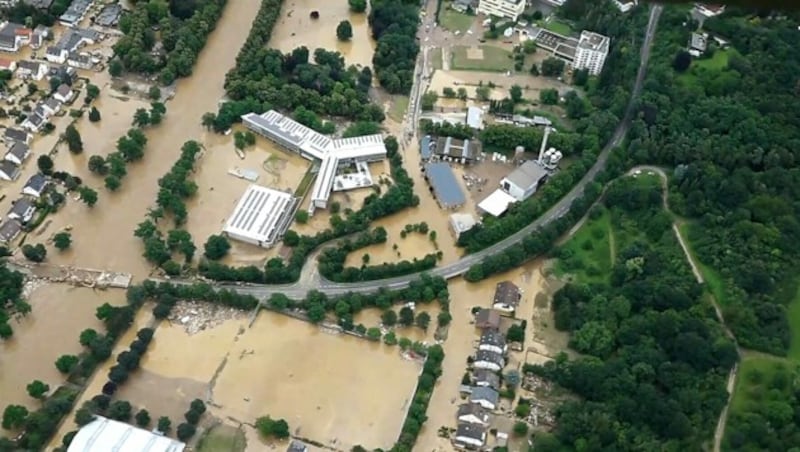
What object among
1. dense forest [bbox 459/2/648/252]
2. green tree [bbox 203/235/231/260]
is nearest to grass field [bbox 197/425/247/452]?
green tree [bbox 203/235/231/260]

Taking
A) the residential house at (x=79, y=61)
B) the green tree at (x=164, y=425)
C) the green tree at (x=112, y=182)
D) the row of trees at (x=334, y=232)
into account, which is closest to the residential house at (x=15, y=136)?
the green tree at (x=112, y=182)

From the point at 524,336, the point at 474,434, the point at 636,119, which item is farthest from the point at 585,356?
the point at 636,119

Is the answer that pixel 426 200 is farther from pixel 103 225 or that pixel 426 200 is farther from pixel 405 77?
pixel 103 225

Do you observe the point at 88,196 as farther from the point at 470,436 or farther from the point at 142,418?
the point at 470,436

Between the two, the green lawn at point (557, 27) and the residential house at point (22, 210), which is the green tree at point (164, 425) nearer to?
the residential house at point (22, 210)

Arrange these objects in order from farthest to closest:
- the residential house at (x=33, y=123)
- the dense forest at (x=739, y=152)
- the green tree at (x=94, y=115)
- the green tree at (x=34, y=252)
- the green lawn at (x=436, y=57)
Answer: the green lawn at (x=436, y=57) < the green tree at (x=94, y=115) < the residential house at (x=33, y=123) < the green tree at (x=34, y=252) < the dense forest at (x=739, y=152)

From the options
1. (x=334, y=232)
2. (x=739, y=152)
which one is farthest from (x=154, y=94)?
(x=739, y=152)

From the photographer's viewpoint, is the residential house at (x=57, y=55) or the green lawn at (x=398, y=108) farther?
the residential house at (x=57, y=55)
